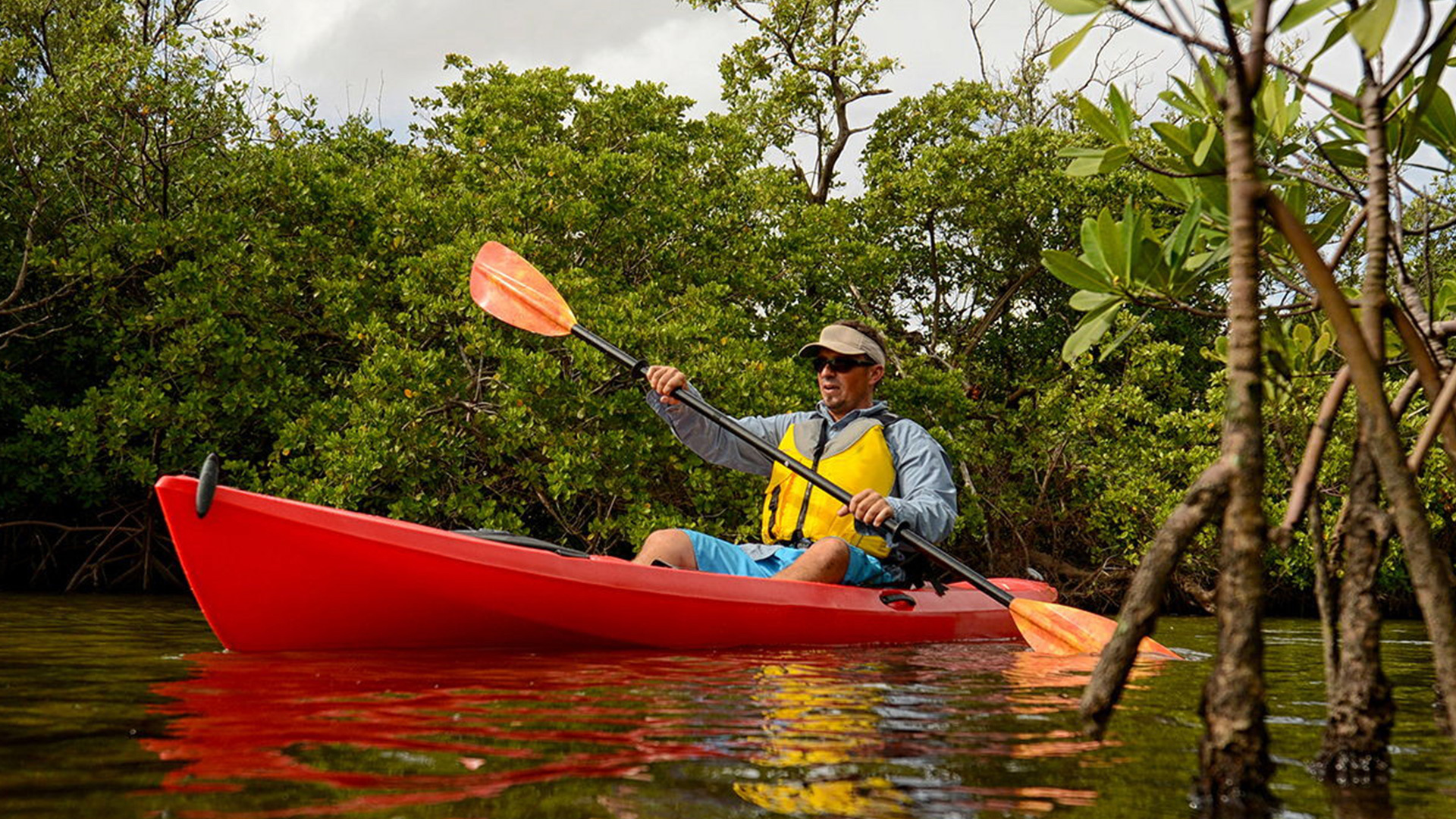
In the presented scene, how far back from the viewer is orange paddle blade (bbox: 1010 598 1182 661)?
13.0 feet

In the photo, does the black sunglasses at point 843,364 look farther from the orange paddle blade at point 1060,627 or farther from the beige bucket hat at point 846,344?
the orange paddle blade at point 1060,627

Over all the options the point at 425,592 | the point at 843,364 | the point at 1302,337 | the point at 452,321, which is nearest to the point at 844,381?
the point at 843,364

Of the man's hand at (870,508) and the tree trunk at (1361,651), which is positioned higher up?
the man's hand at (870,508)

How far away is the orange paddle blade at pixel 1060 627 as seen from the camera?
396 cm

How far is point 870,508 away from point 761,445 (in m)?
0.52

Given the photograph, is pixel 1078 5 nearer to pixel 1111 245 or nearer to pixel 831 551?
pixel 1111 245

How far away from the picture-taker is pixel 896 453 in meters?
4.83

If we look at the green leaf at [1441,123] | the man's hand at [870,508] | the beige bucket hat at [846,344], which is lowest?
the man's hand at [870,508]

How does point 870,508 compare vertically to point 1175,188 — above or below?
below

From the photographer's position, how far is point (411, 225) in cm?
915

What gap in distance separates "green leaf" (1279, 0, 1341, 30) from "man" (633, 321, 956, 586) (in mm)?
2832

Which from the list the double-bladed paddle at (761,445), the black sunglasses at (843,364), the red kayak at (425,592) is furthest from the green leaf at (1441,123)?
the black sunglasses at (843,364)

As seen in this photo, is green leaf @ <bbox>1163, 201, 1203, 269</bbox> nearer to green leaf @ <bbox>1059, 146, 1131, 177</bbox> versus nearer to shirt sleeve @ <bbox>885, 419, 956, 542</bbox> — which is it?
green leaf @ <bbox>1059, 146, 1131, 177</bbox>

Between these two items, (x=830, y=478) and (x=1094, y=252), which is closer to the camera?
(x=1094, y=252)
